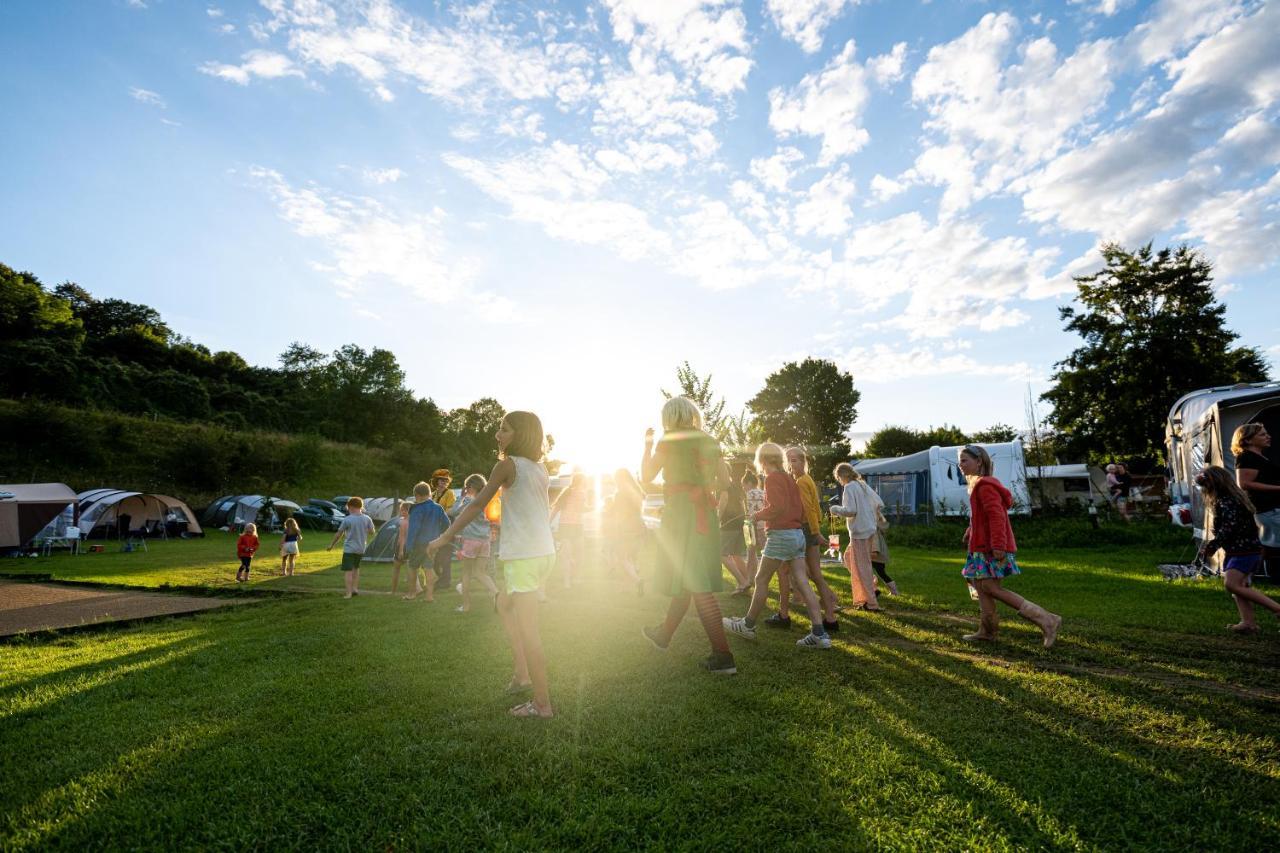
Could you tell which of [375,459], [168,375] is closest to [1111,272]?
[375,459]

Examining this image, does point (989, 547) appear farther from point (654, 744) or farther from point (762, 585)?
point (654, 744)

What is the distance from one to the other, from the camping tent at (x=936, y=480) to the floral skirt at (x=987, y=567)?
1782 cm

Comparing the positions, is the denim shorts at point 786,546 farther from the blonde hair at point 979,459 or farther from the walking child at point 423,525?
the walking child at point 423,525

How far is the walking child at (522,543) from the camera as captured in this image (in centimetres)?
381

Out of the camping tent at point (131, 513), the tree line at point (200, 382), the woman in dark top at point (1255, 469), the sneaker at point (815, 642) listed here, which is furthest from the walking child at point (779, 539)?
the tree line at point (200, 382)

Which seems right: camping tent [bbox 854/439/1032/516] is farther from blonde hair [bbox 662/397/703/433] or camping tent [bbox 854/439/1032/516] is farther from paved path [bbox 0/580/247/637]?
paved path [bbox 0/580/247/637]

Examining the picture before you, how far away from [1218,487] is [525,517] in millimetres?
7149

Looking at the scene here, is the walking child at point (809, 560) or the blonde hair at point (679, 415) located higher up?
the blonde hair at point (679, 415)

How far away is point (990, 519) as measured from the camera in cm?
560

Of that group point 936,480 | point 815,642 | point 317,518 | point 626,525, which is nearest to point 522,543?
point 815,642

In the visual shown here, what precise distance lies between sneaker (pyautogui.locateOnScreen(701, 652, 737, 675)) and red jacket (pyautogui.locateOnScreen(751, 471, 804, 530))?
1625 mm

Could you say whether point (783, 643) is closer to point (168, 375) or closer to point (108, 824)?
point (108, 824)

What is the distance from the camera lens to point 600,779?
2908mm

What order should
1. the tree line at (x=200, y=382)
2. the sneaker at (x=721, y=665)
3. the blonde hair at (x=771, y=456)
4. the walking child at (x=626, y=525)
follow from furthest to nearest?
the tree line at (x=200, y=382)
the walking child at (x=626, y=525)
the blonde hair at (x=771, y=456)
the sneaker at (x=721, y=665)
